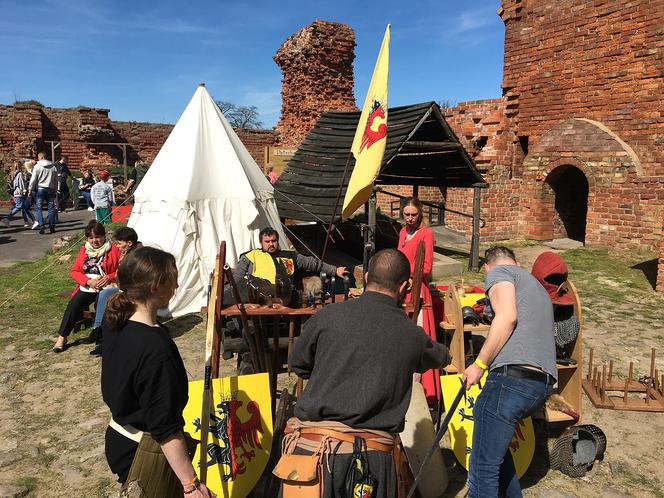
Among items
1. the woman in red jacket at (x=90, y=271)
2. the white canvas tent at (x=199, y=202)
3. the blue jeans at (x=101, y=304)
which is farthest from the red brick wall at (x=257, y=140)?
the blue jeans at (x=101, y=304)

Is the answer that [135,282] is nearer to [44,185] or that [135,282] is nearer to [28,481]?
[28,481]

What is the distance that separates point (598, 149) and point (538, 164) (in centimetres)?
156

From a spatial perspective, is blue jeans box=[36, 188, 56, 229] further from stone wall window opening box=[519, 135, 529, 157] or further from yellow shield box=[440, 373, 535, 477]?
stone wall window opening box=[519, 135, 529, 157]

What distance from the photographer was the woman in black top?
1.85m

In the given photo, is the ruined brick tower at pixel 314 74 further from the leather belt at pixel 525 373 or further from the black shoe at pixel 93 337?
the leather belt at pixel 525 373

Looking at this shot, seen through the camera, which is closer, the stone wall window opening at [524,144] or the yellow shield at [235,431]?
the yellow shield at [235,431]

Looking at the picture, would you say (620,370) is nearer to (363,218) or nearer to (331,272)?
(331,272)

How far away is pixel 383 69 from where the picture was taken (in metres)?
3.55

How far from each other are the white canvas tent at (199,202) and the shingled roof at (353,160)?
63 cm

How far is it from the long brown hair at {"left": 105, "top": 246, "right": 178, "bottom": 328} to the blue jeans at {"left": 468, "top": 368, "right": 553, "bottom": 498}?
5.69 feet

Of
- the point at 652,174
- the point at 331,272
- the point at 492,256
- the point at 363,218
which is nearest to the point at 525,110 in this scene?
Answer: the point at 652,174

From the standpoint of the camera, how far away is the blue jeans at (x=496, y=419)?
2.56m

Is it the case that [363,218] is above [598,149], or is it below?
below

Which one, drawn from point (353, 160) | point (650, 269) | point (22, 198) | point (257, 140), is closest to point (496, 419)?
point (353, 160)
